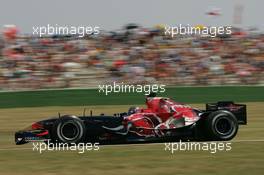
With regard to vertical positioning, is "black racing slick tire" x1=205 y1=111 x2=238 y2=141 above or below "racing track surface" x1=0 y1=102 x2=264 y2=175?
above

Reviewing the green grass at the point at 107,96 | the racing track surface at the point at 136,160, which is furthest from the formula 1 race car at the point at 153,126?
the green grass at the point at 107,96

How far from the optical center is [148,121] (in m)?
9.41

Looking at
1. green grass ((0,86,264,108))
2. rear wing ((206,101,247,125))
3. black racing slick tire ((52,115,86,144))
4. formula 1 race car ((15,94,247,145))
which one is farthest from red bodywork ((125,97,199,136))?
green grass ((0,86,264,108))

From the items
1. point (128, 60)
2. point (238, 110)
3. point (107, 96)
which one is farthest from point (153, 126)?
point (128, 60)

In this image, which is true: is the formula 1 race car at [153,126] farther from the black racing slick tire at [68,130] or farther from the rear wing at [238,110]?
the rear wing at [238,110]

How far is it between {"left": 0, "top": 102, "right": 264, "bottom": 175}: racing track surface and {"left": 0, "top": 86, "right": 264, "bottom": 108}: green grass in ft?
26.1

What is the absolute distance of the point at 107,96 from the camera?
1906 cm

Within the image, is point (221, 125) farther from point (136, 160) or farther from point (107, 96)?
point (107, 96)

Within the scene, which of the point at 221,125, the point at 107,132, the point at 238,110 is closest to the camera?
the point at 107,132

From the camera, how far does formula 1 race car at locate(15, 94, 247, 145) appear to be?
929 cm

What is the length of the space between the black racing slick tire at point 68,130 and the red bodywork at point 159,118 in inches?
32.1

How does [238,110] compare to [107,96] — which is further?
[107,96]

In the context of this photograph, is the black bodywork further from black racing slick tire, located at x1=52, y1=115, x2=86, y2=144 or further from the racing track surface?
the racing track surface

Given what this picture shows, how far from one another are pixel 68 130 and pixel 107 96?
993 cm
